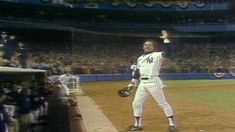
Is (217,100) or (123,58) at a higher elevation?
(123,58)

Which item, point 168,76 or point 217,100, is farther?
point 168,76

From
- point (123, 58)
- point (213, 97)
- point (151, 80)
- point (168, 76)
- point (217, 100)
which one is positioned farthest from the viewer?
point (123, 58)

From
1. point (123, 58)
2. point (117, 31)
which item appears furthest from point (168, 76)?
point (117, 31)

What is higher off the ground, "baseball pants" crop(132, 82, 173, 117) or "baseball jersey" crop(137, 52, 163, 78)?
"baseball jersey" crop(137, 52, 163, 78)

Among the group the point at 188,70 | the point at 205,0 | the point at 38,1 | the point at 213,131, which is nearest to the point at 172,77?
the point at 188,70

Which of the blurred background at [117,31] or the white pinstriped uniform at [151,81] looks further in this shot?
the blurred background at [117,31]

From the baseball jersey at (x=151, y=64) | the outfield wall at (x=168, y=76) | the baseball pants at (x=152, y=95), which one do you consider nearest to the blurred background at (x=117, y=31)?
the outfield wall at (x=168, y=76)

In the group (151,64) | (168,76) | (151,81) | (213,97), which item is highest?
(151,64)

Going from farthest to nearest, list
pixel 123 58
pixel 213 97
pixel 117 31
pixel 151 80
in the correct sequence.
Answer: pixel 117 31
pixel 123 58
pixel 213 97
pixel 151 80

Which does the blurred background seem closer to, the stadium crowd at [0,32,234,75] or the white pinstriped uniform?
the stadium crowd at [0,32,234,75]

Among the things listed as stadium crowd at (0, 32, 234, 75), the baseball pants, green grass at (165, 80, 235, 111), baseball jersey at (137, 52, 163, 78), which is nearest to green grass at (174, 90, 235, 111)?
green grass at (165, 80, 235, 111)

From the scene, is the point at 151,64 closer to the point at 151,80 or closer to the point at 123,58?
the point at 151,80

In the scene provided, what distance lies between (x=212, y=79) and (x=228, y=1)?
26.0 ft

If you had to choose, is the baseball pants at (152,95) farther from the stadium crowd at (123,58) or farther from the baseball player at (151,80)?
the stadium crowd at (123,58)
